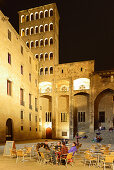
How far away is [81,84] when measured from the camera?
116 ft

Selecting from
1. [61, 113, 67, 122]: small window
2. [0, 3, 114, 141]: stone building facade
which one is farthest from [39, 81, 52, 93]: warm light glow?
[61, 113, 67, 122]: small window

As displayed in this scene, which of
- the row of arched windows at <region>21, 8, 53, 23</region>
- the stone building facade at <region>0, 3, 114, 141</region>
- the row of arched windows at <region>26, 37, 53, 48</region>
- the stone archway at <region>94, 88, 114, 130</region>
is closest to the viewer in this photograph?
the stone building facade at <region>0, 3, 114, 141</region>

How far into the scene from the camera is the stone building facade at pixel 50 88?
2961 centimetres

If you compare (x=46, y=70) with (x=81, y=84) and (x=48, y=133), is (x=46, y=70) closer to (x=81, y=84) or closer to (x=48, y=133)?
(x=81, y=84)

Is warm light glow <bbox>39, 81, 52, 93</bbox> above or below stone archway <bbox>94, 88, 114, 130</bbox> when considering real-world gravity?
above

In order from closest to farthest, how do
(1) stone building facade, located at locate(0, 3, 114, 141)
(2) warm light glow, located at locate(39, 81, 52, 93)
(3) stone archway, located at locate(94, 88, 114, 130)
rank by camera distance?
(1) stone building facade, located at locate(0, 3, 114, 141)
(3) stone archway, located at locate(94, 88, 114, 130)
(2) warm light glow, located at locate(39, 81, 52, 93)

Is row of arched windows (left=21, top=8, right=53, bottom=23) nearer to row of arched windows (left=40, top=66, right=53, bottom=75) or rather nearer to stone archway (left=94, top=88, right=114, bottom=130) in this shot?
row of arched windows (left=40, top=66, right=53, bottom=75)

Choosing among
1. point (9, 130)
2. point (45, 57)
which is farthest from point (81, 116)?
point (9, 130)

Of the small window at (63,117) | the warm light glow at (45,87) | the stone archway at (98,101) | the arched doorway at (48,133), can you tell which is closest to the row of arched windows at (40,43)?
the warm light glow at (45,87)

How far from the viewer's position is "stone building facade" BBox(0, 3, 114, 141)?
29609 mm

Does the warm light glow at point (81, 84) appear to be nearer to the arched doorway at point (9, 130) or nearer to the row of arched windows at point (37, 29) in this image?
the row of arched windows at point (37, 29)

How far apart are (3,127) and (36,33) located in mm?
22310

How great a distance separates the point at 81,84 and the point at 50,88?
20.3 feet

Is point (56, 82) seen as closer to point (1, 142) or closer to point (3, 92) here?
point (3, 92)
